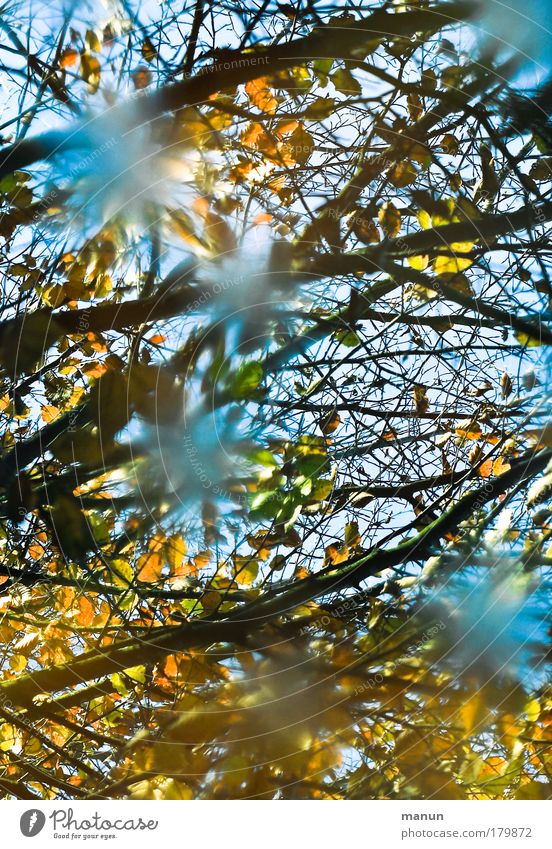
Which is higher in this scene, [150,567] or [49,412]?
[49,412]

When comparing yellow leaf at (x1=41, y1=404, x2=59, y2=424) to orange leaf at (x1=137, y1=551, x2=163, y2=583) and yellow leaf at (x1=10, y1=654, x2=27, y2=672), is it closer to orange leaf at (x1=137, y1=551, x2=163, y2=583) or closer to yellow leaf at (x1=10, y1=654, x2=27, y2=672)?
orange leaf at (x1=137, y1=551, x2=163, y2=583)

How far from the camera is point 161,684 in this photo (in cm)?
102

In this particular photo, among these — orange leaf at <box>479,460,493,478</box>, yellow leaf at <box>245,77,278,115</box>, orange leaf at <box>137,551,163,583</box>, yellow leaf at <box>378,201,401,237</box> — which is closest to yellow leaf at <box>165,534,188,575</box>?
orange leaf at <box>137,551,163,583</box>

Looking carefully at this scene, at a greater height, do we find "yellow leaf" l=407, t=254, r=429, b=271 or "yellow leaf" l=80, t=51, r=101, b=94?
"yellow leaf" l=80, t=51, r=101, b=94

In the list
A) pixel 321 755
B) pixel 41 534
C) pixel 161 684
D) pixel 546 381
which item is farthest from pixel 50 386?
pixel 546 381

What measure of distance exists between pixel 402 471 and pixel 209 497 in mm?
335

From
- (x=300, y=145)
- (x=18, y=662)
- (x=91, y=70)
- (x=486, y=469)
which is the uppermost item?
(x=91, y=70)

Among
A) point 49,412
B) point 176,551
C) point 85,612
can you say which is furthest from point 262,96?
point 85,612

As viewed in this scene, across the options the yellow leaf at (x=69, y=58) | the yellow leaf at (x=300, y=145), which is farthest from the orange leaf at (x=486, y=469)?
the yellow leaf at (x=69, y=58)

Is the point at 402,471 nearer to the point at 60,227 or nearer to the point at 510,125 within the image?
the point at 510,125
